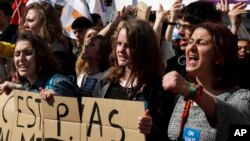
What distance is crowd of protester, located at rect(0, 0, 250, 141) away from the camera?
9.35 feet

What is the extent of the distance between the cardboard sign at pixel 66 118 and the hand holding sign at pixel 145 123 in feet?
0.20

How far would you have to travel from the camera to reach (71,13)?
6.16 metres

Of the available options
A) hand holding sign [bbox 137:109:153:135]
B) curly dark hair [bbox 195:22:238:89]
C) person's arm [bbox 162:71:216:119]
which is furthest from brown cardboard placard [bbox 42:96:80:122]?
person's arm [bbox 162:71:216:119]

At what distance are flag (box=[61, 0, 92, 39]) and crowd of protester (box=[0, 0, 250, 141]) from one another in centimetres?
18

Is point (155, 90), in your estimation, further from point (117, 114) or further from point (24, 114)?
point (24, 114)

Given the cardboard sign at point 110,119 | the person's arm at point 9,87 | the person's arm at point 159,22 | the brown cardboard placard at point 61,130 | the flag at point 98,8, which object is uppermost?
the flag at point 98,8

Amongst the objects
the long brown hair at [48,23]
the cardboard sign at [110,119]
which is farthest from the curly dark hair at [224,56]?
the long brown hair at [48,23]

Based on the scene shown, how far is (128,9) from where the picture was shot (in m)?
5.40

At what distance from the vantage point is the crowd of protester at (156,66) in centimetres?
285

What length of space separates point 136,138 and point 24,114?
3.47 feet

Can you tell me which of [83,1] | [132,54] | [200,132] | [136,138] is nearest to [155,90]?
[132,54]

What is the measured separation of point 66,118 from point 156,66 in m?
0.62

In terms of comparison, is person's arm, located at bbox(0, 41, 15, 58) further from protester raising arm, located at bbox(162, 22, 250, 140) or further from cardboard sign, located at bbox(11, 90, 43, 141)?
protester raising arm, located at bbox(162, 22, 250, 140)

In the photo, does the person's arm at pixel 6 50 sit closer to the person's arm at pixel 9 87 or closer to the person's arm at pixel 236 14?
the person's arm at pixel 9 87
